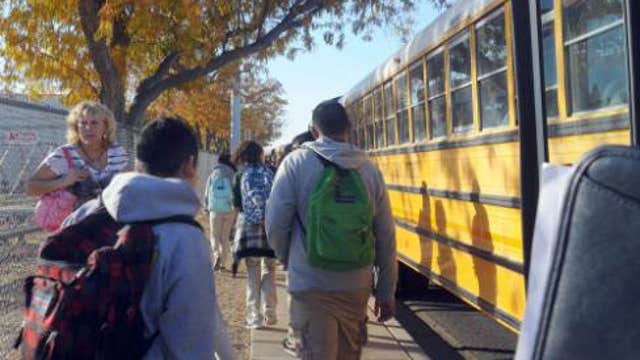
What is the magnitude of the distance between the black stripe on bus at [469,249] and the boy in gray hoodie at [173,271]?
7.33 ft

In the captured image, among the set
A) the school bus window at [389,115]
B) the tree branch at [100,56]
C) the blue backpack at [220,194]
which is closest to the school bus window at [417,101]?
the school bus window at [389,115]

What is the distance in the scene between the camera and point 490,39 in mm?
5000

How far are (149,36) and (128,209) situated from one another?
9.70 metres

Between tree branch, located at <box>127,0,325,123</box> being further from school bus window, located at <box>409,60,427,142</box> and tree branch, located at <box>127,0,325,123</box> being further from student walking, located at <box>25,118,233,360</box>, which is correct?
student walking, located at <box>25,118,233,360</box>

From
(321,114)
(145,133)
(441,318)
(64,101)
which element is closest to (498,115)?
(321,114)

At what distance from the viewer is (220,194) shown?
10562mm

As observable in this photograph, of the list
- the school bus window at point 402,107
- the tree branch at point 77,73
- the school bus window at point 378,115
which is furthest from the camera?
the tree branch at point 77,73

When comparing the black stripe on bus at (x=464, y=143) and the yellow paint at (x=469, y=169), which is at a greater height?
the black stripe on bus at (x=464, y=143)

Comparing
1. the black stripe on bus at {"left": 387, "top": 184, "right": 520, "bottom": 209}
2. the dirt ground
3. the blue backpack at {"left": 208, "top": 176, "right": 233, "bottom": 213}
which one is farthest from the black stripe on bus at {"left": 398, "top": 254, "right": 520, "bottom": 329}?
the blue backpack at {"left": 208, "top": 176, "right": 233, "bottom": 213}

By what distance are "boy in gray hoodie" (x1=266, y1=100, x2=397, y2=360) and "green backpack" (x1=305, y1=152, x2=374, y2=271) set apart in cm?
5

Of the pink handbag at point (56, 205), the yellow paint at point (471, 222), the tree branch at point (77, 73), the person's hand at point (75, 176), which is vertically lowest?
the yellow paint at point (471, 222)

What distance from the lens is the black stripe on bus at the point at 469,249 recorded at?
14.3 ft

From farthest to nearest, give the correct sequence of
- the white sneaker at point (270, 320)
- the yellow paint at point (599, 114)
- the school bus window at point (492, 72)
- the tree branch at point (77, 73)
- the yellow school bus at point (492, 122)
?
the tree branch at point (77, 73) → the white sneaker at point (270, 320) → the school bus window at point (492, 72) → the yellow paint at point (599, 114) → the yellow school bus at point (492, 122)

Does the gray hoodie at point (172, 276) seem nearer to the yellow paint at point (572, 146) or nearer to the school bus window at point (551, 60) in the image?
the yellow paint at point (572, 146)
